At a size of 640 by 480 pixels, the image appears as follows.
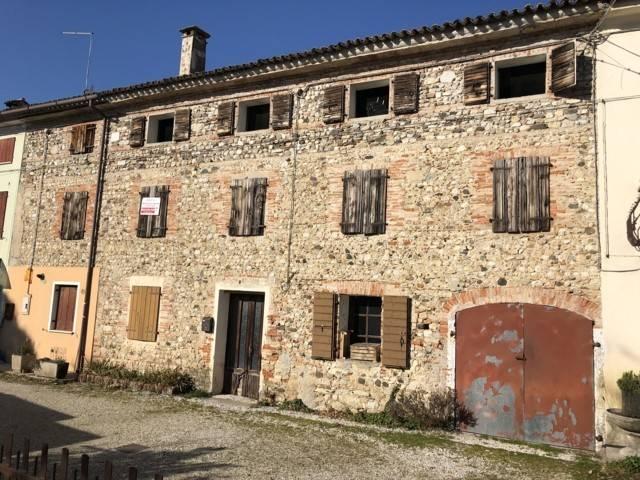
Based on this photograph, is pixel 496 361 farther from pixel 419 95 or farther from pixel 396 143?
pixel 419 95

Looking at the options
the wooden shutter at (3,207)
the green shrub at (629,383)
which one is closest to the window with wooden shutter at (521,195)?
the green shrub at (629,383)

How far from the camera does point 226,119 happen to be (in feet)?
40.0

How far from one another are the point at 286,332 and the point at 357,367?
5.61 ft

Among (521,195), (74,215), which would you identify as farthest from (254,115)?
(521,195)

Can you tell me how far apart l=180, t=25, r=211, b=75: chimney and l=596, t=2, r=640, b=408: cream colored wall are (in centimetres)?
985

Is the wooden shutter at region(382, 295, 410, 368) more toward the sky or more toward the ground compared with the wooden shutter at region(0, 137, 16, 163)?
more toward the ground

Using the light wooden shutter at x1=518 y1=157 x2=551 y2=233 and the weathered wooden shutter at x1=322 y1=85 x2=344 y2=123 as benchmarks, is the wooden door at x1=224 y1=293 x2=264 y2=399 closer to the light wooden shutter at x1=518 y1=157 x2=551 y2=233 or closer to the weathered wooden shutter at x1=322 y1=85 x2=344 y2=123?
the weathered wooden shutter at x1=322 y1=85 x2=344 y2=123

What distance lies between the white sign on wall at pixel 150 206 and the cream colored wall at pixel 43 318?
2153 millimetres

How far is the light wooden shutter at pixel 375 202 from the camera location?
1016cm

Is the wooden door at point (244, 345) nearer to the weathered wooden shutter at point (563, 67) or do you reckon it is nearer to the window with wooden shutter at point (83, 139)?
the window with wooden shutter at point (83, 139)

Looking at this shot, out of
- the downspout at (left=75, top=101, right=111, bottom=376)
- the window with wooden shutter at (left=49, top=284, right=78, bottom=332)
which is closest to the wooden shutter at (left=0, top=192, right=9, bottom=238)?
the window with wooden shutter at (left=49, top=284, right=78, bottom=332)

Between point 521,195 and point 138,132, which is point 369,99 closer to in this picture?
point 521,195

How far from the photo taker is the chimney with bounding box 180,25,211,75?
46.3ft

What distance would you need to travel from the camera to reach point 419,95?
33.5 feet
